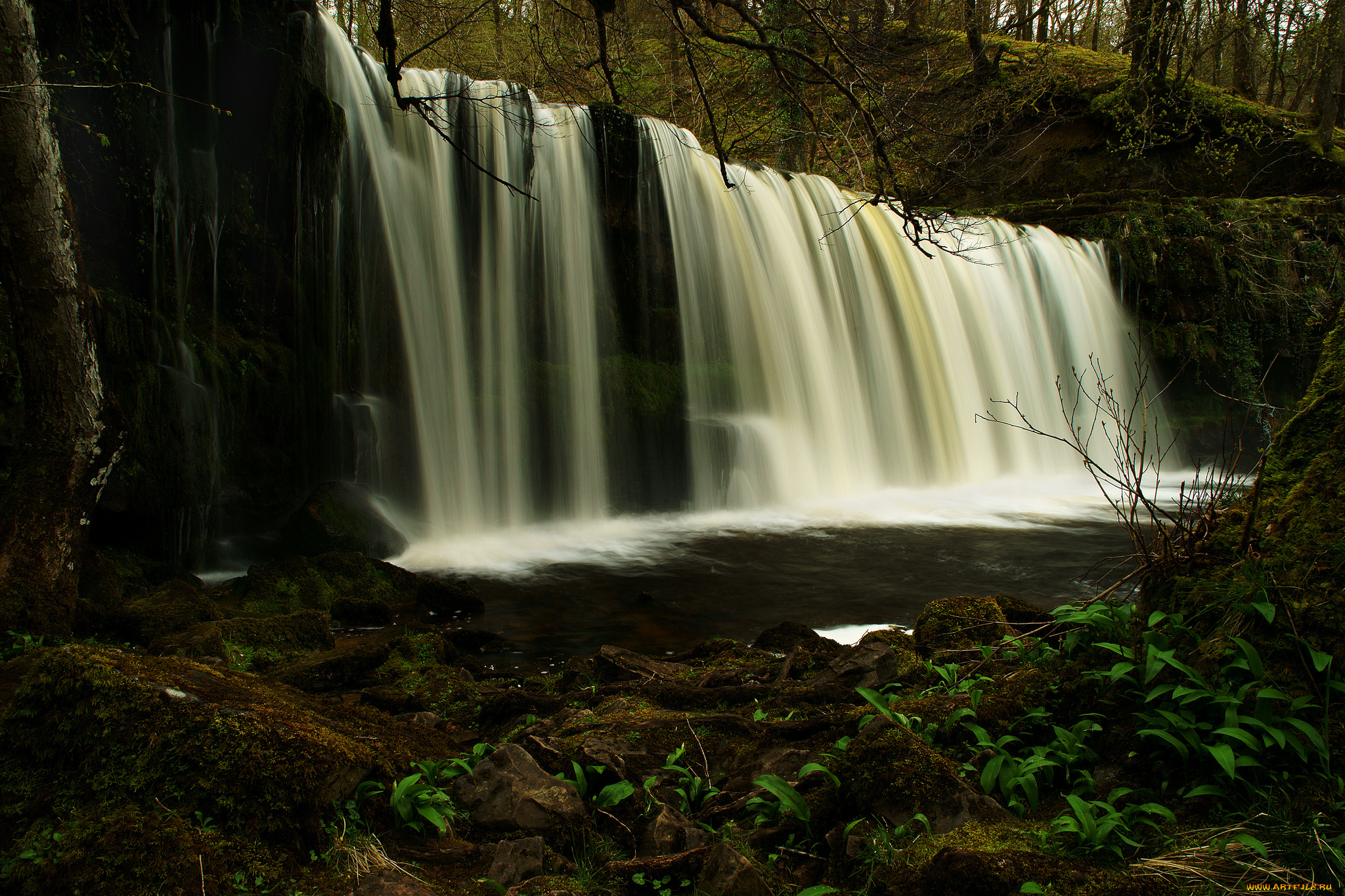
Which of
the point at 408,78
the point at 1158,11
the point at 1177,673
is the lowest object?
the point at 1177,673

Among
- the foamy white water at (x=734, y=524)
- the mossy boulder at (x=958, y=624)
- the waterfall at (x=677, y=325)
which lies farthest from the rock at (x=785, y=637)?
the waterfall at (x=677, y=325)

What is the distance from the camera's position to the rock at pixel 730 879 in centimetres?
184

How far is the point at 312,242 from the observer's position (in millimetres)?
8273

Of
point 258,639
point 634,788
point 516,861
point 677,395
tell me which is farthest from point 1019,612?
point 677,395

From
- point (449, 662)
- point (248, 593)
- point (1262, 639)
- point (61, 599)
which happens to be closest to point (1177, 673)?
point (1262, 639)

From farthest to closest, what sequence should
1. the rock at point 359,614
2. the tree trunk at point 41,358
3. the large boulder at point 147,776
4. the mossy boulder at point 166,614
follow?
1. the rock at point 359,614
2. the mossy boulder at point 166,614
3. the tree trunk at point 41,358
4. the large boulder at point 147,776

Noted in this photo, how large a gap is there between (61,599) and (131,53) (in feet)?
18.3

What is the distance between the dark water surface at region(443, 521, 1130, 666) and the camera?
5.96m

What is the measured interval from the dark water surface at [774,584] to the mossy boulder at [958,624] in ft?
4.74

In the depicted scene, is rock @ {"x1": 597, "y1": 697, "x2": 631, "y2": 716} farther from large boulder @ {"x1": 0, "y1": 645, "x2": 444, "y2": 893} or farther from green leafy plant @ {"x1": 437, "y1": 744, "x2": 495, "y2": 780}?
large boulder @ {"x1": 0, "y1": 645, "x2": 444, "y2": 893}

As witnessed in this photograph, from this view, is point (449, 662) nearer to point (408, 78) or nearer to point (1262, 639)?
point (1262, 639)

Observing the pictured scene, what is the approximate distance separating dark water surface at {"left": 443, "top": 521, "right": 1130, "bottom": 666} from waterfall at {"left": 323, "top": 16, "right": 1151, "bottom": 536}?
7.02 ft

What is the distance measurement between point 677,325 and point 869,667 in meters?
8.66

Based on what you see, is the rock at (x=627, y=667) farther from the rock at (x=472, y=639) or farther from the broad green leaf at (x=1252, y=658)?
the broad green leaf at (x=1252, y=658)
